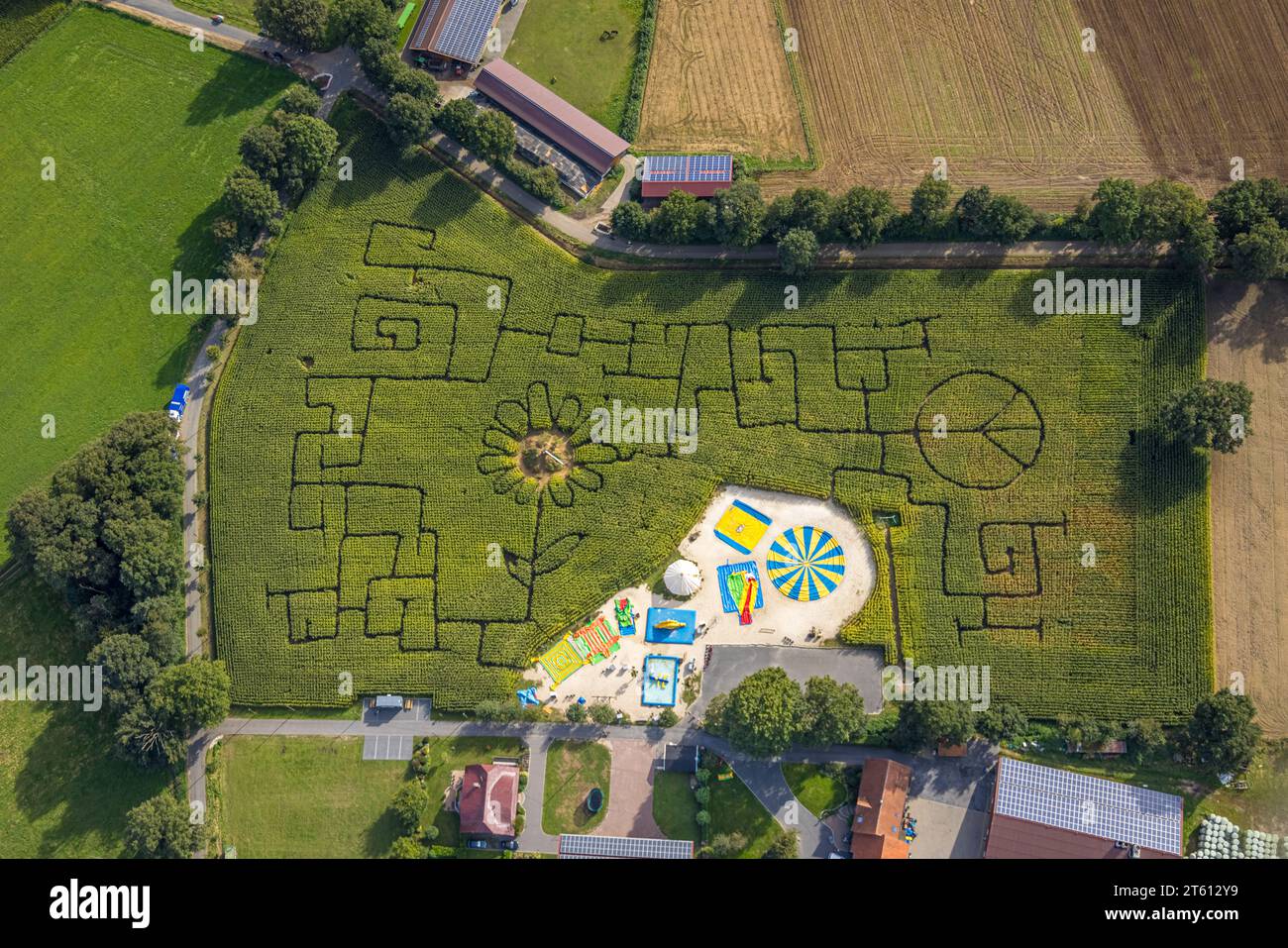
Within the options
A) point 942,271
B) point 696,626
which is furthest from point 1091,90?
point 696,626

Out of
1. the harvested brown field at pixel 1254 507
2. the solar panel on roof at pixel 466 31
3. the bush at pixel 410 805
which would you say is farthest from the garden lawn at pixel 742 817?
the solar panel on roof at pixel 466 31

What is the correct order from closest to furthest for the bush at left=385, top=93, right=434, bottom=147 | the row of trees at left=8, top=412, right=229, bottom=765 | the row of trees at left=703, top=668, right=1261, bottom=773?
the row of trees at left=703, top=668, right=1261, bottom=773
the row of trees at left=8, top=412, right=229, bottom=765
the bush at left=385, top=93, right=434, bottom=147

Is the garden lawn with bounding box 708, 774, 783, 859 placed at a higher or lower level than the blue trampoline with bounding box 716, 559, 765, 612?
lower

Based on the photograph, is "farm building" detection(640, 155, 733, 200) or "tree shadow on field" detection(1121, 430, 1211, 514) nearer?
"tree shadow on field" detection(1121, 430, 1211, 514)

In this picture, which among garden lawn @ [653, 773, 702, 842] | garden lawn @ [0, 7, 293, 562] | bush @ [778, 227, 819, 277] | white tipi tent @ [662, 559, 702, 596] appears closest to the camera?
garden lawn @ [653, 773, 702, 842]

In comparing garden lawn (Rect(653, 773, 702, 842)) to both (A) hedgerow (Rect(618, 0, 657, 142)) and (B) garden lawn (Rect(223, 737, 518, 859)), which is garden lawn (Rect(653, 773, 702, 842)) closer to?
(B) garden lawn (Rect(223, 737, 518, 859))

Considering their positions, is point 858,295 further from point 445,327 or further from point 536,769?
point 536,769

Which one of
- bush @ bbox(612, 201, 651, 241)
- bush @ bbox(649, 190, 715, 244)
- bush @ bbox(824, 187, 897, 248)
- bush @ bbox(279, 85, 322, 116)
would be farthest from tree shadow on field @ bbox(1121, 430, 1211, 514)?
bush @ bbox(279, 85, 322, 116)

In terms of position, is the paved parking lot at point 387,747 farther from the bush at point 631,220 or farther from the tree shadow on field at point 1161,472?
the tree shadow on field at point 1161,472

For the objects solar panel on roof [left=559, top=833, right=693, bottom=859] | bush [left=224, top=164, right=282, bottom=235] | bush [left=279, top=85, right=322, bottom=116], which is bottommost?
solar panel on roof [left=559, top=833, right=693, bottom=859]
